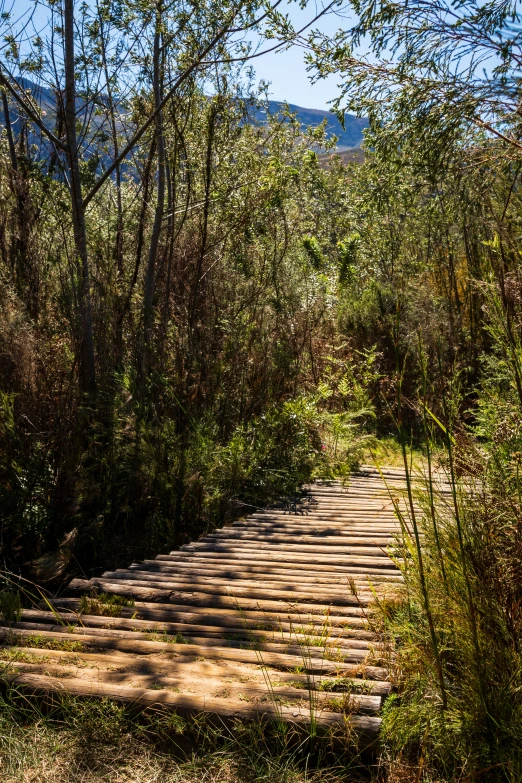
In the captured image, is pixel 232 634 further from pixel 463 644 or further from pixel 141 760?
pixel 463 644

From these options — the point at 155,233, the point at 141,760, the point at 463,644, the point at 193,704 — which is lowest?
the point at 141,760

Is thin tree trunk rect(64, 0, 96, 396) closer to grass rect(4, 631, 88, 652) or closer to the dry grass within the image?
grass rect(4, 631, 88, 652)

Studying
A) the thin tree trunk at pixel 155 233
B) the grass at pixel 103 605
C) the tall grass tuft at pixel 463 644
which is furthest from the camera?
the thin tree trunk at pixel 155 233

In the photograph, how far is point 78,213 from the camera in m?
6.92

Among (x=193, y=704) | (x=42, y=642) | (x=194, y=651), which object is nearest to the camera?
(x=193, y=704)

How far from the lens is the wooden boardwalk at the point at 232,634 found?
8.67 ft

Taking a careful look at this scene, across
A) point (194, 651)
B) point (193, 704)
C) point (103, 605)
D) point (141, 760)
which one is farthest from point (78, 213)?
point (141, 760)

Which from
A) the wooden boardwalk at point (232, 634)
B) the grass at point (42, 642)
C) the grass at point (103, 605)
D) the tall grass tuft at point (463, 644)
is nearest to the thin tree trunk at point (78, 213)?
the wooden boardwalk at point (232, 634)

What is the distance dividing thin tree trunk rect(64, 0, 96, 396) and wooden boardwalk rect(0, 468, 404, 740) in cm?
260

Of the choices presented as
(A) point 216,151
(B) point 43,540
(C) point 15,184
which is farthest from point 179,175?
(B) point 43,540

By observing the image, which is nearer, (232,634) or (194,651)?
(194,651)

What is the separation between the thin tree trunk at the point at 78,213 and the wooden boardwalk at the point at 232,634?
2596mm

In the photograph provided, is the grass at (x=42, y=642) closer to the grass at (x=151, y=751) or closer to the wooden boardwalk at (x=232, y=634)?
the wooden boardwalk at (x=232, y=634)

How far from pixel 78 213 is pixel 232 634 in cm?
499
